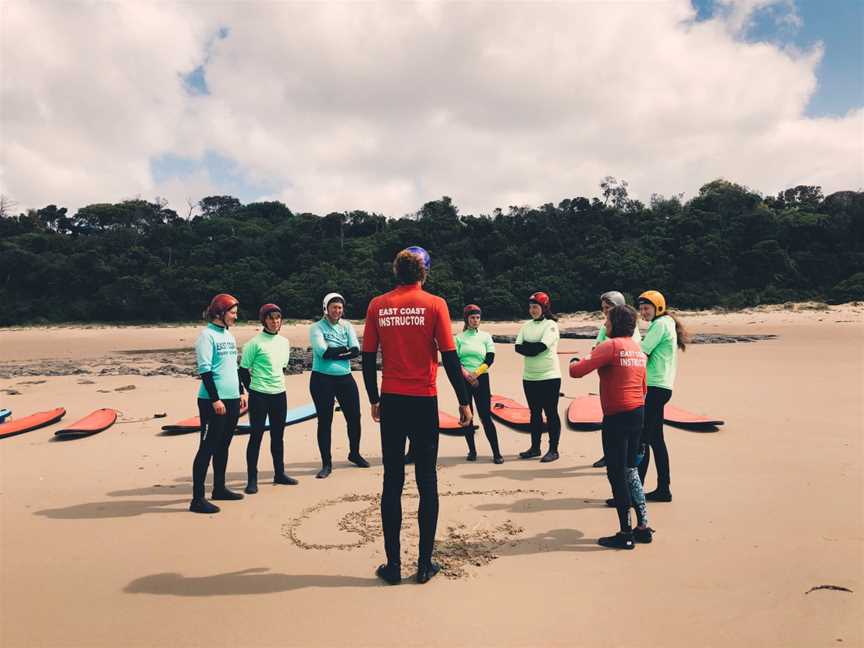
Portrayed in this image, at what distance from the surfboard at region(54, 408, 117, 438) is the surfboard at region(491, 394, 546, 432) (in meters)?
5.18

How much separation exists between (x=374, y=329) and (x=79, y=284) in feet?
154

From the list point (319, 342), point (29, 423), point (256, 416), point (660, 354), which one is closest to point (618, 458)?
point (660, 354)

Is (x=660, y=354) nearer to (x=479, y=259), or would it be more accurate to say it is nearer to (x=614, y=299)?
(x=614, y=299)

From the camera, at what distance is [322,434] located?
17.7 feet

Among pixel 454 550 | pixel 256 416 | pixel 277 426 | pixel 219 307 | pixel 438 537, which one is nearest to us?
pixel 454 550

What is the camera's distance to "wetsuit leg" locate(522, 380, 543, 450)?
19.0 feet

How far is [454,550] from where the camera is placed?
354 cm

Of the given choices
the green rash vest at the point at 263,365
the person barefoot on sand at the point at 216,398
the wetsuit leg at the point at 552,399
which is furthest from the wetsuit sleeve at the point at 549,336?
the person barefoot on sand at the point at 216,398

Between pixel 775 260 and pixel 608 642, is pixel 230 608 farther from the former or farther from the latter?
pixel 775 260

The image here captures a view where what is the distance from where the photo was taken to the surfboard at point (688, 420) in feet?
21.8

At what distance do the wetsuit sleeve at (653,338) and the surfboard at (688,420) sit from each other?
2.42m

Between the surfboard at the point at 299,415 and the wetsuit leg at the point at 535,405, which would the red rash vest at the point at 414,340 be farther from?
the surfboard at the point at 299,415

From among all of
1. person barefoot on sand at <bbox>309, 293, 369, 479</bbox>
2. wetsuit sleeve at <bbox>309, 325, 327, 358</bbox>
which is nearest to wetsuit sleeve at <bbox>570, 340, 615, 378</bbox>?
person barefoot on sand at <bbox>309, 293, 369, 479</bbox>

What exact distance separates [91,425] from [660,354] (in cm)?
687
